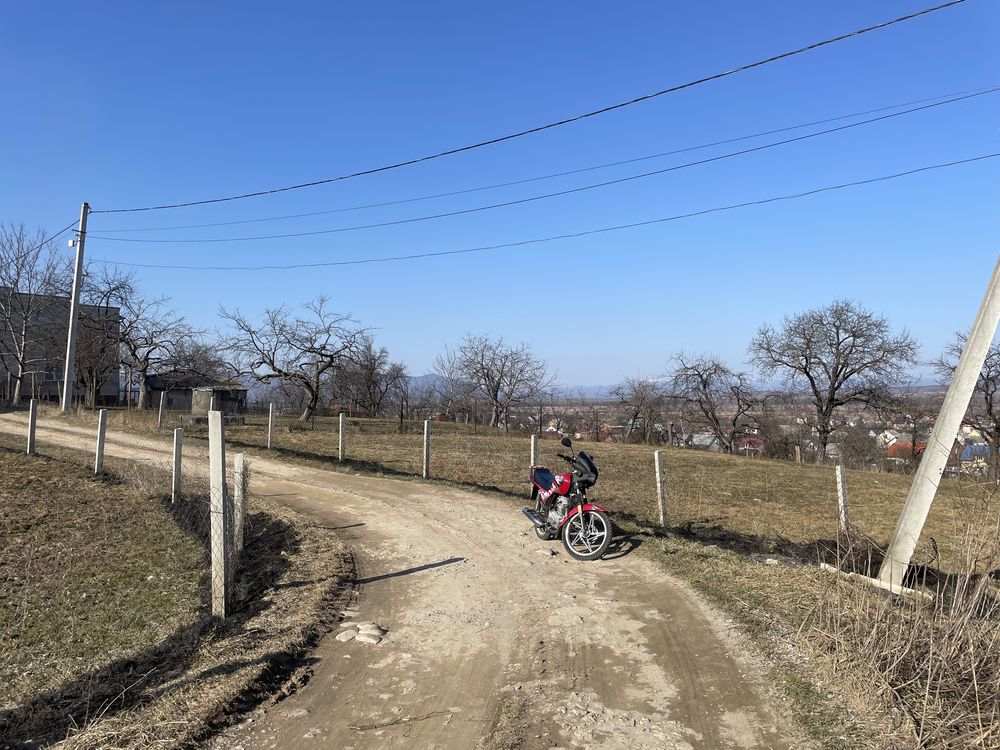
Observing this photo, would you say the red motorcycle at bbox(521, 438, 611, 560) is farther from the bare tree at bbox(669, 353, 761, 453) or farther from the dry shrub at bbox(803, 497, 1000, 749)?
the bare tree at bbox(669, 353, 761, 453)

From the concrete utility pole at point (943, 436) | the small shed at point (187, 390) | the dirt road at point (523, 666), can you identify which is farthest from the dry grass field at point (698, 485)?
the small shed at point (187, 390)

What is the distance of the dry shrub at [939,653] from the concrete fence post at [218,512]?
15.7 feet

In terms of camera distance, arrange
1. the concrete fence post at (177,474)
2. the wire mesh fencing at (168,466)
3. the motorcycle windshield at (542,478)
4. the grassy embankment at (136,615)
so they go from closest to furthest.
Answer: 1. the grassy embankment at (136,615)
2. the wire mesh fencing at (168,466)
3. the motorcycle windshield at (542,478)
4. the concrete fence post at (177,474)

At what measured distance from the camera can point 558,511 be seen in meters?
8.58

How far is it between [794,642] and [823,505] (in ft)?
39.7

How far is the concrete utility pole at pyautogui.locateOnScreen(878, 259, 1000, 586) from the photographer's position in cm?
624

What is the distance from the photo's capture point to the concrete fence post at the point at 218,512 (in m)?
5.68

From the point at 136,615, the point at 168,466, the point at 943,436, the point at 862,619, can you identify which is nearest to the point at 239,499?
the point at 136,615

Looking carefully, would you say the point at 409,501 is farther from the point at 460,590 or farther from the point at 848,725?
the point at 848,725

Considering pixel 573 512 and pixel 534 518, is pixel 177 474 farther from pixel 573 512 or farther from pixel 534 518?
pixel 573 512

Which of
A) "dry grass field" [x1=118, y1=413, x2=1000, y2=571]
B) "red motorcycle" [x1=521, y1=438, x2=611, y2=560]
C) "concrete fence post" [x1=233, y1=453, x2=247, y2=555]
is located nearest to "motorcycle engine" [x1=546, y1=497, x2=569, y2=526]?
"red motorcycle" [x1=521, y1=438, x2=611, y2=560]

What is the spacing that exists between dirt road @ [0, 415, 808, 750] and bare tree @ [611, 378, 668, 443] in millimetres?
36997

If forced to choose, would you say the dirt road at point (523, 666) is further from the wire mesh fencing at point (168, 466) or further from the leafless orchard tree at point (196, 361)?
the leafless orchard tree at point (196, 361)

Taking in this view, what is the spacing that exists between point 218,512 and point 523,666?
2.83 m
